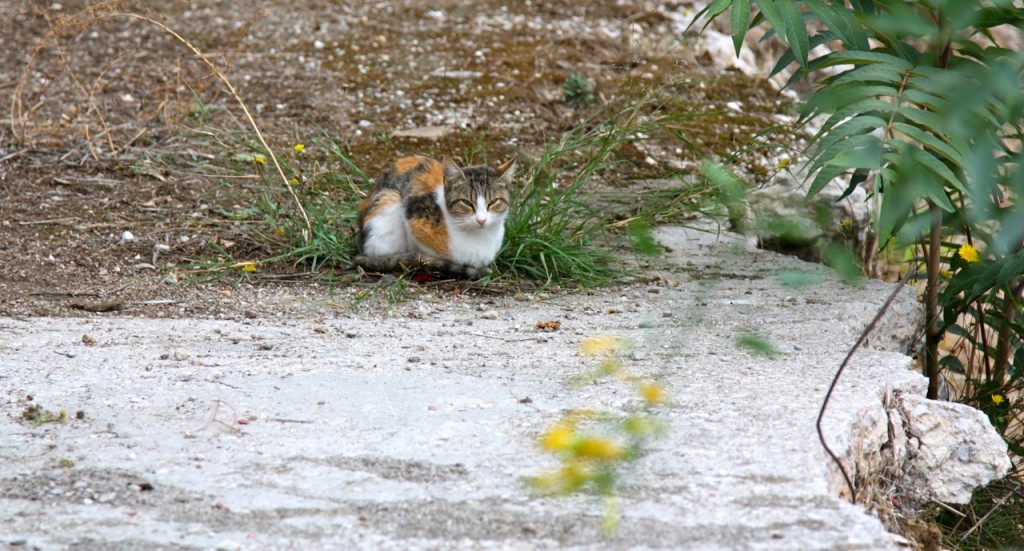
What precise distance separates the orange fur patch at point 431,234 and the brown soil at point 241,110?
486mm

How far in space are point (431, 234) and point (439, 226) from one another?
0.18 ft

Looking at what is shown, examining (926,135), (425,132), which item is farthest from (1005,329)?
(425,132)

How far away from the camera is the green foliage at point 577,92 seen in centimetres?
721

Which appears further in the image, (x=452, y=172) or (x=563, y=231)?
(x=563, y=231)

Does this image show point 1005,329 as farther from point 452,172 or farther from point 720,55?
point 720,55

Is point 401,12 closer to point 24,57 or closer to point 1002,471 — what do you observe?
point 24,57

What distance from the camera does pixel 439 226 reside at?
196 inches

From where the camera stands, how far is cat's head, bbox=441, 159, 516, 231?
4.88 meters

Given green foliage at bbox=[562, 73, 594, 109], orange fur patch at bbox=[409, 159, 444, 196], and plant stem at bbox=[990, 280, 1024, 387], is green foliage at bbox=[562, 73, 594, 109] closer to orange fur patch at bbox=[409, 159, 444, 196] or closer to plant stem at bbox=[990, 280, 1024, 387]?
orange fur patch at bbox=[409, 159, 444, 196]

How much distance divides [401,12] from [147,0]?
2.15 meters

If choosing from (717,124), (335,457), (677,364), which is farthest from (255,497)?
(717,124)

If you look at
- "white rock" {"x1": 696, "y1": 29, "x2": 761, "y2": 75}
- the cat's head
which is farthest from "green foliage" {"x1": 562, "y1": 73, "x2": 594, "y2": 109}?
the cat's head

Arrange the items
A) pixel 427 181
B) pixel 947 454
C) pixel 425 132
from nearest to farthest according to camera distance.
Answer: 1. pixel 947 454
2. pixel 427 181
3. pixel 425 132

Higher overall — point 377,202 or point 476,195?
point 476,195
